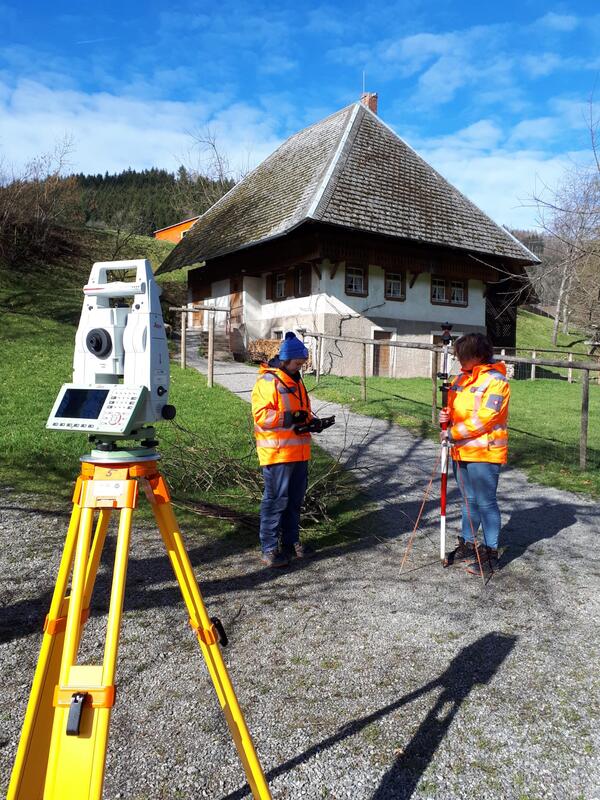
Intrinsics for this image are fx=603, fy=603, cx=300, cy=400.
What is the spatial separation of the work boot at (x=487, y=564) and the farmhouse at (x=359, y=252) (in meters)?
13.1

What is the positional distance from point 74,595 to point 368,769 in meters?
1.40

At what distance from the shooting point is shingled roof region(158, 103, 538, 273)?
18516 mm

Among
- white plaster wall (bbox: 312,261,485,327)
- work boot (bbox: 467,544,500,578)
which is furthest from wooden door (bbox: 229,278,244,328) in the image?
work boot (bbox: 467,544,500,578)

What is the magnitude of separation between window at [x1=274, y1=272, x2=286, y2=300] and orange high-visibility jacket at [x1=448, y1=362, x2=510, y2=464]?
16.8 m

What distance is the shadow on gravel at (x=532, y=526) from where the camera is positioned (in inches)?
203

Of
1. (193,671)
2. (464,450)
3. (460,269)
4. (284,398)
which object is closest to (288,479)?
(284,398)

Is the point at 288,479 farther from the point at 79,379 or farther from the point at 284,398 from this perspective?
the point at 79,379

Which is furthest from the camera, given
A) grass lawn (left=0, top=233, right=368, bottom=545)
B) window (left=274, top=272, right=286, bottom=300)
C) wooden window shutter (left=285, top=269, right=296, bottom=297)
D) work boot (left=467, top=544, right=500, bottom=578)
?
window (left=274, top=272, right=286, bottom=300)

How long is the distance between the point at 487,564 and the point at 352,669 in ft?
6.32

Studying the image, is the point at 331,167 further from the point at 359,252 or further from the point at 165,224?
the point at 165,224

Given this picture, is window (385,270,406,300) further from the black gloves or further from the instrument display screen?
the instrument display screen

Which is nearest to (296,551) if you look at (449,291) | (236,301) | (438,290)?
(438,290)

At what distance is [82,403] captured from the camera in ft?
6.68

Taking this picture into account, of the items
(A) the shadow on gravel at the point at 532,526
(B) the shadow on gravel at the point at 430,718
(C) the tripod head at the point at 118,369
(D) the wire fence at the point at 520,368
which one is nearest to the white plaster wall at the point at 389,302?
(D) the wire fence at the point at 520,368
